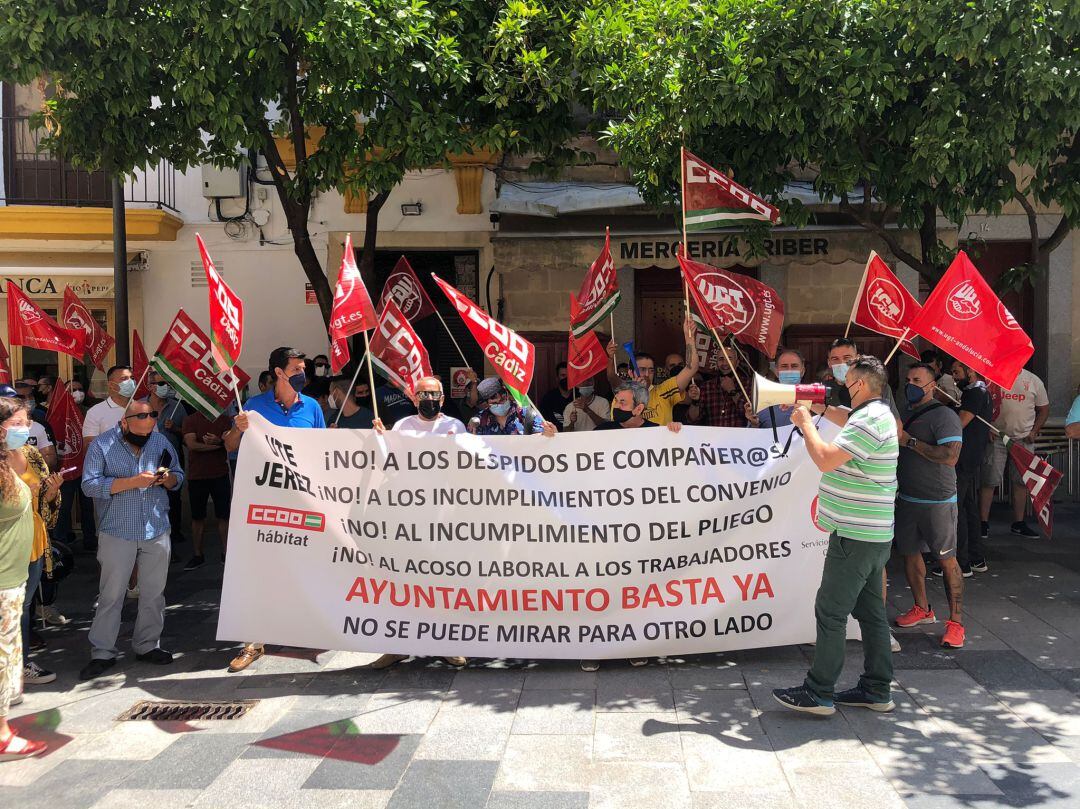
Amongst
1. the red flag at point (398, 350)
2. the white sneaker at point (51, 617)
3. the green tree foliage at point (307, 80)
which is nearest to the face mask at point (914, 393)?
the red flag at point (398, 350)

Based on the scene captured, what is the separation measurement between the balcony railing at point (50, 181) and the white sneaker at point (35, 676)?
728cm

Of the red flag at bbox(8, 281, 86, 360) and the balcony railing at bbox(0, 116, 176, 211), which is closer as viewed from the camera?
the red flag at bbox(8, 281, 86, 360)

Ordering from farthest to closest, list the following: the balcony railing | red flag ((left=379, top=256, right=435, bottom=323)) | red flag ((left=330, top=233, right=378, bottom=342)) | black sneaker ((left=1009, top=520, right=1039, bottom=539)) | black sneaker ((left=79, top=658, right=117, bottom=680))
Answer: the balcony railing < black sneaker ((left=1009, top=520, right=1039, bottom=539)) < red flag ((left=379, top=256, right=435, bottom=323)) < red flag ((left=330, top=233, right=378, bottom=342)) < black sneaker ((left=79, top=658, right=117, bottom=680))

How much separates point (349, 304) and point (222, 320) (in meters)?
0.81

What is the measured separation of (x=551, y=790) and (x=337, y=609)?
210 cm

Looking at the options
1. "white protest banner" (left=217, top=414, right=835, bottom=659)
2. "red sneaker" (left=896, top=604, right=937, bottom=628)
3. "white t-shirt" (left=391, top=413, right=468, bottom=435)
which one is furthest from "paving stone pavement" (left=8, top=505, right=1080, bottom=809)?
"white t-shirt" (left=391, top=413, right=468, bottom=435)

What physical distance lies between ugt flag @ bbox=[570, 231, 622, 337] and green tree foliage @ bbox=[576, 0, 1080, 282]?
4.33 feet

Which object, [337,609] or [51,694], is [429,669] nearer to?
[337,609]

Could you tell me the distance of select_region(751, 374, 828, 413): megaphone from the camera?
461cm

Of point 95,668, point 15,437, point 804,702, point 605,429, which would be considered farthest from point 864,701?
point 15,437

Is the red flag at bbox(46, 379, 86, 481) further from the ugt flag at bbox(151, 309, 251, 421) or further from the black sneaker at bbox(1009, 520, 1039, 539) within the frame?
the black sneaker at bbox(1009, 520, 1039, 539)

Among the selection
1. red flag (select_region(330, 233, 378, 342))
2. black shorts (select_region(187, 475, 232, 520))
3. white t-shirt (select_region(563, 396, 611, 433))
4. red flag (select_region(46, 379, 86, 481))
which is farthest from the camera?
white t-shirt (select_region(563, 396, 611, 433))

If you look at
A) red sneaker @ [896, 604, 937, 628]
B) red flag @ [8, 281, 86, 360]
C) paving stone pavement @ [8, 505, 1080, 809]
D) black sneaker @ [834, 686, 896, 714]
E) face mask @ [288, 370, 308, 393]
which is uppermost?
red flag @ [8, 281, 86, 360]

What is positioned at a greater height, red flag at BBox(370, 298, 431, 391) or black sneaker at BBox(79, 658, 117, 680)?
red flag at BBox(370, 298, 431, 391)
